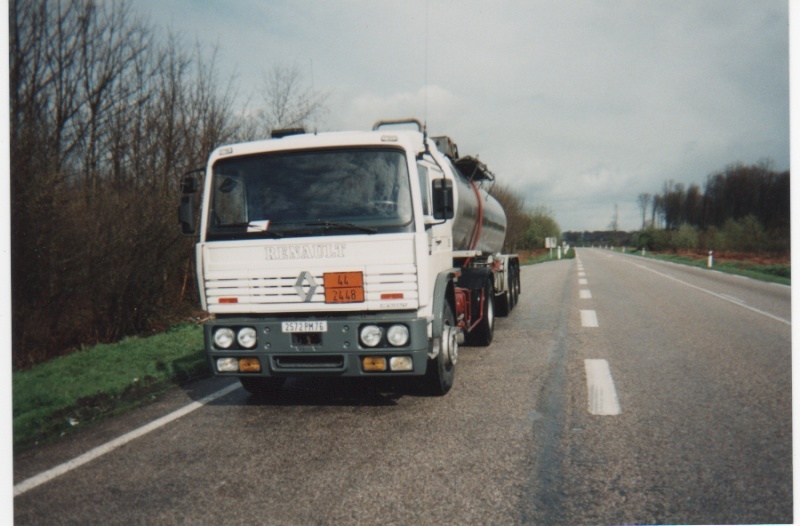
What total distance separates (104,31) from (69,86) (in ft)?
3.89

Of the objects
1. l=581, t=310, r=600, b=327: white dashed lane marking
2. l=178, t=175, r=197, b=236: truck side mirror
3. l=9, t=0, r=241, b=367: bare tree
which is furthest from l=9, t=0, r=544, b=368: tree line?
l=581, t=310, r=600, b=327: white dashed lane marking

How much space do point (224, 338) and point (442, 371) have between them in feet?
6.34

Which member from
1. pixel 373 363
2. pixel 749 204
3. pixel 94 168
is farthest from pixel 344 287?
pixel 94 168

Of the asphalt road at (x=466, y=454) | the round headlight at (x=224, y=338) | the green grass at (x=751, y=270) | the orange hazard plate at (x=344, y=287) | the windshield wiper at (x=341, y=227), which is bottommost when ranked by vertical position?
the asphalt road at (x=466, y=454)

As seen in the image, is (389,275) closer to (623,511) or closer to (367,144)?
(367,144)

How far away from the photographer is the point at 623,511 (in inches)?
119

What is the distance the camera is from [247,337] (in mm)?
4688

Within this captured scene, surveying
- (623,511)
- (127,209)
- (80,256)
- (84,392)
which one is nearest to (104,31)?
(127,209)

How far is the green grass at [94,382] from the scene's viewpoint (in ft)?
15.1

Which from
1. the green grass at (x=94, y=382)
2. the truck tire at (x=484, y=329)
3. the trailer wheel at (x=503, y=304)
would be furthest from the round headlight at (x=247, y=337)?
the trailer wheel at (x=503, y=304)

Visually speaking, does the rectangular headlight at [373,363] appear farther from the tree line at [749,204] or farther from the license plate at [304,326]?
the tree line at [749,204]

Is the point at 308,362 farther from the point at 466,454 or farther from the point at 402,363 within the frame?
the point at 466,454

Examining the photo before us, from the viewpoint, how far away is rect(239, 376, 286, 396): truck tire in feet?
17.6

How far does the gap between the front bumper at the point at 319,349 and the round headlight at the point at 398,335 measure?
3 centimetres
